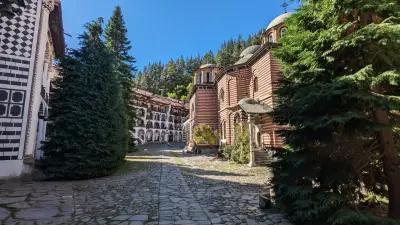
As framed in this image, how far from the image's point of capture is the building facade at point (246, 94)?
21.9 meters

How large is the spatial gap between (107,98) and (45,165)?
138 inches

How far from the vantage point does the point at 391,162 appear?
5.98 meters

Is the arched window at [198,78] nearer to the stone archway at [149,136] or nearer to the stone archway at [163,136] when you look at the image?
the stone archway at [149,136]

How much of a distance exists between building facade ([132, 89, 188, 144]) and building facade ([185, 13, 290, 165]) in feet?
103

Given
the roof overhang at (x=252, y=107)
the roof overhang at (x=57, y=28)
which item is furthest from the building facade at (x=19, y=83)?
the roof overhang at (x=252, y=107)

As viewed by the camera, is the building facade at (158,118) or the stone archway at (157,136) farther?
the stone archway at (157,136)

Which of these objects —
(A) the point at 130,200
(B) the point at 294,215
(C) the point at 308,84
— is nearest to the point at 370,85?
(C) the point at 308,84

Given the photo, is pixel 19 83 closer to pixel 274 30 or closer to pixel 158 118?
pixel 274 30

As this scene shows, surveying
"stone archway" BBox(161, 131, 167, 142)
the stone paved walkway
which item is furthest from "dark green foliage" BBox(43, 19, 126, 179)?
"stone archway" BBox(161, 131, 167, 142)

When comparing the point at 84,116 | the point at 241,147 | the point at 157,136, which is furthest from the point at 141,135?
the point at 84,116

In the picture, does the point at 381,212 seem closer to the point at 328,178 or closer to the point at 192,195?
the point at 328,178

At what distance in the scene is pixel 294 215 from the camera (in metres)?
6.11

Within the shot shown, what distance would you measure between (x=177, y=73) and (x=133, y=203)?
92601mm

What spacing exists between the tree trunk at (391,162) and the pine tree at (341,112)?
2 centimetres
